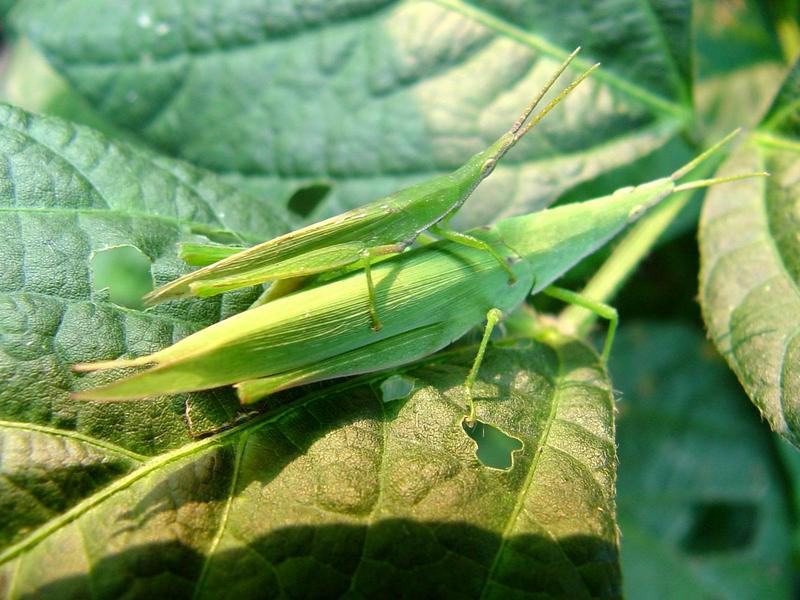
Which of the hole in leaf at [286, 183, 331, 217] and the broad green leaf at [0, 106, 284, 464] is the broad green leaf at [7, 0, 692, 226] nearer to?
the hole in leaf at [286, 183, 331, 217]

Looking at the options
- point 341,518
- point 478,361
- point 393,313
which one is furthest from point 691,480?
point 341,518

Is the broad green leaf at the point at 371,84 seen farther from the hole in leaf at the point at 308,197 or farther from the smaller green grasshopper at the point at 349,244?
the smaller green grasshopper at the point at 349,244

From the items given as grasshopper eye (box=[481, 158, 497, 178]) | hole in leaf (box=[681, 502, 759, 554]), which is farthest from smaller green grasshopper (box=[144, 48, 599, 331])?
hole in leaf (box=[681, 502, 759, 554])

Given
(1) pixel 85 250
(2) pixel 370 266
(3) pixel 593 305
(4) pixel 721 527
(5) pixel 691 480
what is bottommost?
(4) pixel 721 527

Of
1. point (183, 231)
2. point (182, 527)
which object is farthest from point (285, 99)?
point (182, 527)

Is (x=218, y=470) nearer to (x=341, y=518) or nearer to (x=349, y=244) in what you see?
(x=341, y=518)

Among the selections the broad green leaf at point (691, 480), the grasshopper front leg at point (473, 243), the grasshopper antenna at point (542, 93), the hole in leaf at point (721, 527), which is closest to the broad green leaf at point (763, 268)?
the grasshopper front leg at point (473, 243)

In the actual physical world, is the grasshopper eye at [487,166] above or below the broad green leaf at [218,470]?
above

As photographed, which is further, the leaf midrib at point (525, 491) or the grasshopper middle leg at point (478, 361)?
the grasshopper middle leg at point (478, 361)
